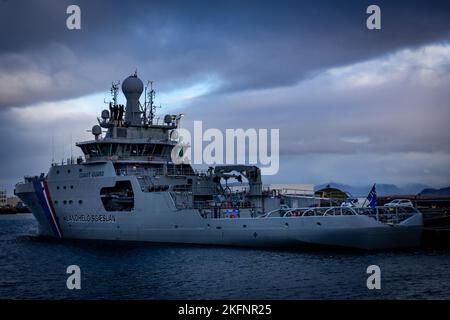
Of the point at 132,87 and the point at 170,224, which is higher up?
the point at 132,87

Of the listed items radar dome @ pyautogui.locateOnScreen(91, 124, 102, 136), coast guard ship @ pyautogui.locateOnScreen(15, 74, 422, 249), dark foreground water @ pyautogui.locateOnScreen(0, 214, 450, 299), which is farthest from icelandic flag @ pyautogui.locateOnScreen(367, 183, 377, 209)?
radar dome @ pyautogui.locateOnScreen(91, 124, 102, 136)

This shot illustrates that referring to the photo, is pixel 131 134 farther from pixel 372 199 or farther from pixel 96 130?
pixel 372 199

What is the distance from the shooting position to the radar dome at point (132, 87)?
38.3 meters

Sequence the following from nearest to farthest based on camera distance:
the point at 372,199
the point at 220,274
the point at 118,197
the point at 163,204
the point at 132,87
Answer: the point at 220,274
the point at 372,199
the point at 163,204
the point at 118,197
the point at 132,87

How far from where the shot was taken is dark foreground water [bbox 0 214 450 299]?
1919 centimetres

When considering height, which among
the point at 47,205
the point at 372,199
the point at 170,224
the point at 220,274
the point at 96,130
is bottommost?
the point at 220,274

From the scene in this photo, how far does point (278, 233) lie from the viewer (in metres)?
28.2

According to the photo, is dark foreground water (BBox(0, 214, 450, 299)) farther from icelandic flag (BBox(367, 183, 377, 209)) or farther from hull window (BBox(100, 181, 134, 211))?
hull window (BBox(100, 181, 134, 211))

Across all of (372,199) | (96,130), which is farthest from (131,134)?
(372,199)

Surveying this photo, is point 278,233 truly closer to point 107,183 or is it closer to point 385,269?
point 385,269

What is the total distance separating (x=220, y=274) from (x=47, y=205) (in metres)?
18.8

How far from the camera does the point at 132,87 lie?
38.3 metres
